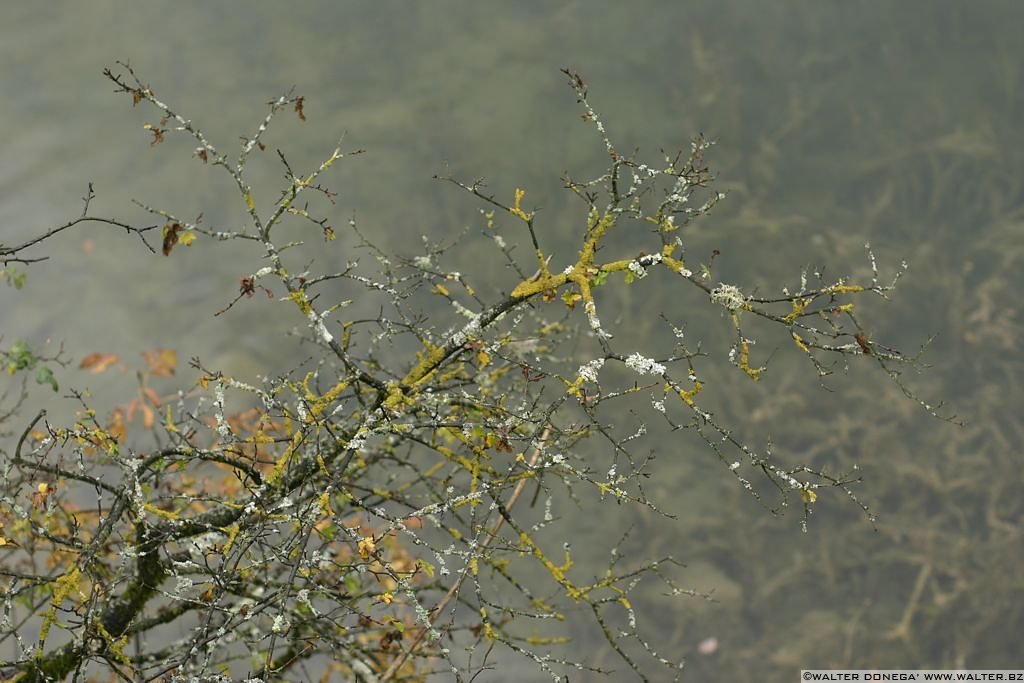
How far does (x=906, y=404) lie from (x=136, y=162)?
19.5 feet

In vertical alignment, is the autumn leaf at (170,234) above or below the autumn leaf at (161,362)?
below

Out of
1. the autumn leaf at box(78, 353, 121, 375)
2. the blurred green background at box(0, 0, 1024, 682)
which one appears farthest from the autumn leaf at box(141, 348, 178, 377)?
the autumn leaf at box(78, 353, 121, 375)

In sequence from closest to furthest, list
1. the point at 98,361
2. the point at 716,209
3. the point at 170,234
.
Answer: the point at 170,234 < the point at 98,361 < the point at 716,209

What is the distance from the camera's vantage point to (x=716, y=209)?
725cm

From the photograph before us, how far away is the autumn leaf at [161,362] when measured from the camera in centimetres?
643

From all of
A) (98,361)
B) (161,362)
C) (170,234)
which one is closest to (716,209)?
(161,362)

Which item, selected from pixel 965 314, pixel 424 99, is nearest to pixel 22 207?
pixel 424 99

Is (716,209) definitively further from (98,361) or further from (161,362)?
(98,361)

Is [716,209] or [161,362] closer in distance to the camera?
[161,362]

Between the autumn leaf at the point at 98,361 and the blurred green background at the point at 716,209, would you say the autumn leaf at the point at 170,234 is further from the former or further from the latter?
the autumn leaf at the point at 98,361

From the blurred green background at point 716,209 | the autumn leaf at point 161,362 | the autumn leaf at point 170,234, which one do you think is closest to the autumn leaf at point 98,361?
the blurred green background at point 716,209

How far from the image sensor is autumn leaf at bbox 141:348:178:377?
6430 millimetres

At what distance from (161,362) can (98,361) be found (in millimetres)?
423

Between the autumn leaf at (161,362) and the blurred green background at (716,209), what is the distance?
107mm
